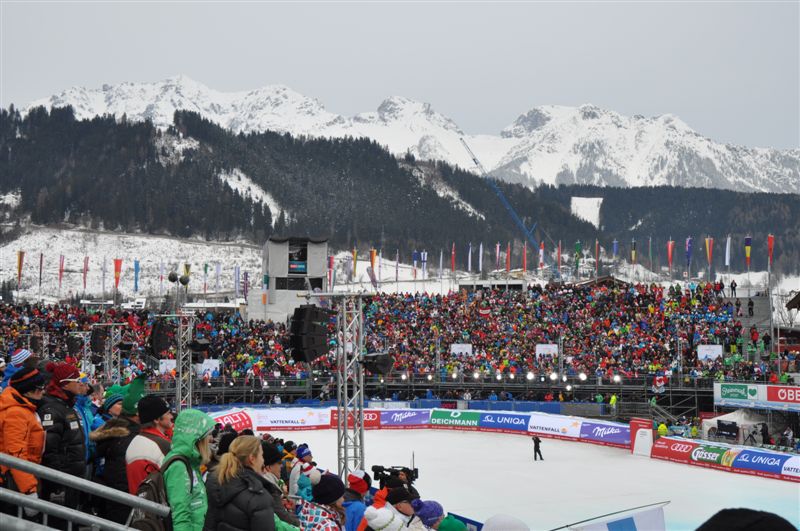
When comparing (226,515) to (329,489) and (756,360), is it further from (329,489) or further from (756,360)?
(756,360)

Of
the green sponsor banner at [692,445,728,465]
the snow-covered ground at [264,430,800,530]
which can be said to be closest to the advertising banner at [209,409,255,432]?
the snow-covered ground at [264,430,800,530]

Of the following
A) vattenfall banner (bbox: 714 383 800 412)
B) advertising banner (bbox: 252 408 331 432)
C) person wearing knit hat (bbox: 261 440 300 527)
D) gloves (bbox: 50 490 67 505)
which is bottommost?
advertising banner (bbox: 252 408 331 432)

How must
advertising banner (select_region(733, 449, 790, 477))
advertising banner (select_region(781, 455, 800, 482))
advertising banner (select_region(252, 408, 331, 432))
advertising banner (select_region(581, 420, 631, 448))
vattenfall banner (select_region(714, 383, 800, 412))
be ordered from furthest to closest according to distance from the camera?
1. advertising banner (select_region(252, 408, 331, 432))
2. advertising banner (select_region(581, 420, 631, 448))
3. vattenfall banner (select_region(714, 383, 800, 412))
4. advertising banner (select_region(733, 449, 790, 477))
5. advertising banner (select_region(781, 455, 800, 482))

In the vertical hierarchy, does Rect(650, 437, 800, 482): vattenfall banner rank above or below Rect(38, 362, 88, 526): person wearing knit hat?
Result: below

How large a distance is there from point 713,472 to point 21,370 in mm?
25659

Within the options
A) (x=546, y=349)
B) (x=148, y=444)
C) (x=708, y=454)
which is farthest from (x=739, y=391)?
(x=148, y=444)

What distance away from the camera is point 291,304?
70312 millimetres

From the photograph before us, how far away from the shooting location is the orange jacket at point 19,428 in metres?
7.18

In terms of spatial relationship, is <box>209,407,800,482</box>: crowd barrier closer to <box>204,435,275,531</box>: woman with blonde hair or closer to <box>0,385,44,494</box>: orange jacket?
<box>0,385,44,494</box>: orange jacket

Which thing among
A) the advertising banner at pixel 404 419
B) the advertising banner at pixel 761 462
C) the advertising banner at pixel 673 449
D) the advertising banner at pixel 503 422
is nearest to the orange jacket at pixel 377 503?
the advertising banner at pixel 761 462

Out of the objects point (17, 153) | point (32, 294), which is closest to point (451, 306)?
point (32, 294)

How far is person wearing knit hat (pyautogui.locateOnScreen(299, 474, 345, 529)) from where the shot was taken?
724 centimetres

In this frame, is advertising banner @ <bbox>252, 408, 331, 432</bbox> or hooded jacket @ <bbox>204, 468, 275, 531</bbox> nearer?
hooded jacket @ <bbox>204, 468, 275, 531</bbox>

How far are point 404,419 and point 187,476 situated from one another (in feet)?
116
